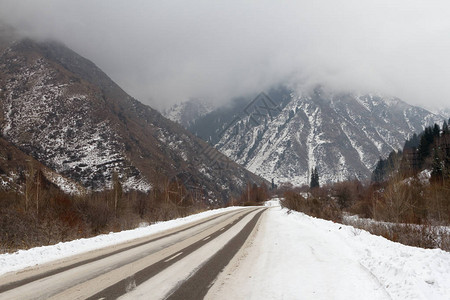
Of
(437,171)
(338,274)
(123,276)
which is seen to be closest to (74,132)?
(437,171)

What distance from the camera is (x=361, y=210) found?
42.8 meters

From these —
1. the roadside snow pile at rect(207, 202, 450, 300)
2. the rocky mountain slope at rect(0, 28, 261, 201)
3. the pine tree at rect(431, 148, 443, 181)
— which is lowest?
the roadside snow pile at rect(207, 202, 450, 300)

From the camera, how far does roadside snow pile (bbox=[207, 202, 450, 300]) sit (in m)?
5.85

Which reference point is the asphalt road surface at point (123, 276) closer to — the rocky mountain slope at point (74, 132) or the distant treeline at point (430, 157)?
the distant treeline at point (430, 157)

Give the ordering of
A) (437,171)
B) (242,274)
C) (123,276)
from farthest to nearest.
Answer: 1. (437,171)
2. (242,274)
3. (123,276)

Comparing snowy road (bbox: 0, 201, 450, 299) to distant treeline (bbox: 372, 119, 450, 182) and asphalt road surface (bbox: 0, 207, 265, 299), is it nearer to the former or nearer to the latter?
asphalt road surface (bbox: 0, 207, 265, 299)

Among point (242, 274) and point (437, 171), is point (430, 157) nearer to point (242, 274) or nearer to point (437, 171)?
point (437, 171)

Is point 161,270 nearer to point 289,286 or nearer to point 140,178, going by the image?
point 289,286

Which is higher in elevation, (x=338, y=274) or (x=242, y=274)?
(x=242, y=274)

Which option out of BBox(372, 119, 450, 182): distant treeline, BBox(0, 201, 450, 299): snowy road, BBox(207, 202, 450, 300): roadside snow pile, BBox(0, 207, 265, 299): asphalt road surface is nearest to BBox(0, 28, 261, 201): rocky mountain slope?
BBox(372, 119, 450, 182): distant treeline

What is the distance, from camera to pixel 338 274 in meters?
7.45

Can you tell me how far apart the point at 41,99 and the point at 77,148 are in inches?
1639

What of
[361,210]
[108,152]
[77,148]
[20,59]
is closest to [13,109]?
[77,148]

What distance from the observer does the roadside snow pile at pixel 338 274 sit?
19.2 feet
